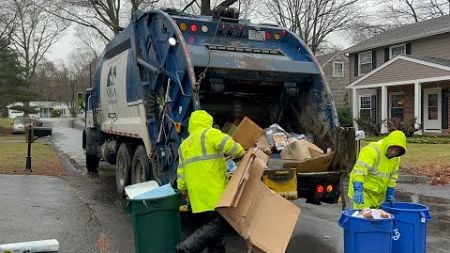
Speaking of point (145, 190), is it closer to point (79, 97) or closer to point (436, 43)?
point (79, 97)

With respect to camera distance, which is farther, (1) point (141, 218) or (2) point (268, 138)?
(2) point (268, 138)

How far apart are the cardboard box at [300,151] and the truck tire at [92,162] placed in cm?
777

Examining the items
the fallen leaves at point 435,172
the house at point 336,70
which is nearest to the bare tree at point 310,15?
the house at point 336,70

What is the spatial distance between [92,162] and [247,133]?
777 centimetres

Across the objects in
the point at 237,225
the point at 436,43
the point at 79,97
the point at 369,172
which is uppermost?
the point at 436,43

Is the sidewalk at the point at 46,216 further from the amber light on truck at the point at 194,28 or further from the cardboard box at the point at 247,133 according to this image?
the amber light on truck at the point at 194,28

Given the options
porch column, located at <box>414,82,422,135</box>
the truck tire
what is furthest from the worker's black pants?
porch column, located at <box>414,82,422,135</box>

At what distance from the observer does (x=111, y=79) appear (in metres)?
9.95

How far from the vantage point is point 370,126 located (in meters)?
25.2

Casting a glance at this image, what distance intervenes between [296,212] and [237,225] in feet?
1.95

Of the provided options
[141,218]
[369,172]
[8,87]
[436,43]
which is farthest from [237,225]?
[8,87]

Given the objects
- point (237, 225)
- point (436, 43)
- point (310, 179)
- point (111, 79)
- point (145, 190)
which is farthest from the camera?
point (436, 43)

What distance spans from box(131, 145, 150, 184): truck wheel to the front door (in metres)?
18.8

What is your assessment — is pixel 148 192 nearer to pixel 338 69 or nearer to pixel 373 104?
pixel 373 104
